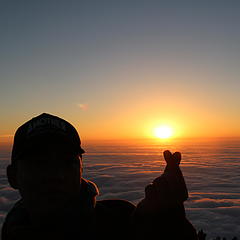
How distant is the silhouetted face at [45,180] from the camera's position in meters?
1.11

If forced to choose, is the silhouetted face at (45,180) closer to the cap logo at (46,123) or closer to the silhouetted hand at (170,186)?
the cap logo at (46,123)

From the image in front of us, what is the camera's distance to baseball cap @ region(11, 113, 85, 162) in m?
1.21

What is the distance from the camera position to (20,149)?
1199 millimetres

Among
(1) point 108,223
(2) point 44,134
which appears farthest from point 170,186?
(2) point 44,134

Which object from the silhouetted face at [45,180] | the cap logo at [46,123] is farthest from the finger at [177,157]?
the cap logo at [46,123]

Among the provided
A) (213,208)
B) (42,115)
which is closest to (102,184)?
(213,208)

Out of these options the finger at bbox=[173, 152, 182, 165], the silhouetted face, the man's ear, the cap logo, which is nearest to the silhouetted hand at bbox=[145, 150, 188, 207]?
the finger at bbox=[173, 152, 182, 165]

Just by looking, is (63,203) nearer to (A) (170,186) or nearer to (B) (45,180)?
(B) (45,180)

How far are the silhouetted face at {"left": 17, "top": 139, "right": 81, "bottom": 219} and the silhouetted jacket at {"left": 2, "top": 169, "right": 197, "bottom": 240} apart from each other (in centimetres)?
8

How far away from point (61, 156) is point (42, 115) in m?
0.32

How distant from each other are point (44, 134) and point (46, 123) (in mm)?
99

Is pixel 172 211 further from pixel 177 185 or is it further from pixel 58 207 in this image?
pixel 58 207

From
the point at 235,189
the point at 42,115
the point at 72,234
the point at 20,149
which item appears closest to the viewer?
the point at 72,234

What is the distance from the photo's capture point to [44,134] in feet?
4.06
